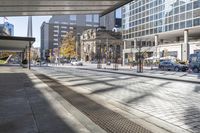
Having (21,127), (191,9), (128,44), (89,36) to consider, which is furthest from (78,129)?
(89,36)

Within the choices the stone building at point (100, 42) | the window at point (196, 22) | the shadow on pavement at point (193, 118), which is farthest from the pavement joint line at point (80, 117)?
the stone building at point (100, 42)

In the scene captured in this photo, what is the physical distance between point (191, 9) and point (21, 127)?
229 ft

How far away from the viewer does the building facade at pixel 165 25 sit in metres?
72.4

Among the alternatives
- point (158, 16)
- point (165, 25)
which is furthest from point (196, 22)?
point (158, 16)

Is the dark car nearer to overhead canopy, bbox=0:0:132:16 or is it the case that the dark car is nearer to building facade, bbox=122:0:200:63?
building facade, bbox=122:0:200:63

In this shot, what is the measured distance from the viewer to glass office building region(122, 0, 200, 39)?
7212 centimetres

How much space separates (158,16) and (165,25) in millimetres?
5377

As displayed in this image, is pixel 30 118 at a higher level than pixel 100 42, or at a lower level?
lower

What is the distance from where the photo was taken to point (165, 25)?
8212 centimetres

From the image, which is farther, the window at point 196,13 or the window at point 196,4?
the window at point 196,4

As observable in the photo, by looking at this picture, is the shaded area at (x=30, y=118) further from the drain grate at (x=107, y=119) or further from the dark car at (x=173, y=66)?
the dark car at (x=173, y=66)

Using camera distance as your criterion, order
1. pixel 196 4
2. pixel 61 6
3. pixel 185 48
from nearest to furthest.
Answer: pixel 61 6, pixel 196 4, pixel 185 48

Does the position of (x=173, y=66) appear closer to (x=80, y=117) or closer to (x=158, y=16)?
(x=158, y=16)

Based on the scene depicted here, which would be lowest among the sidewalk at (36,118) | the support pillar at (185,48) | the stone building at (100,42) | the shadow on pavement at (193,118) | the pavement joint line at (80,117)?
the shadow on pavement at (193,118)
